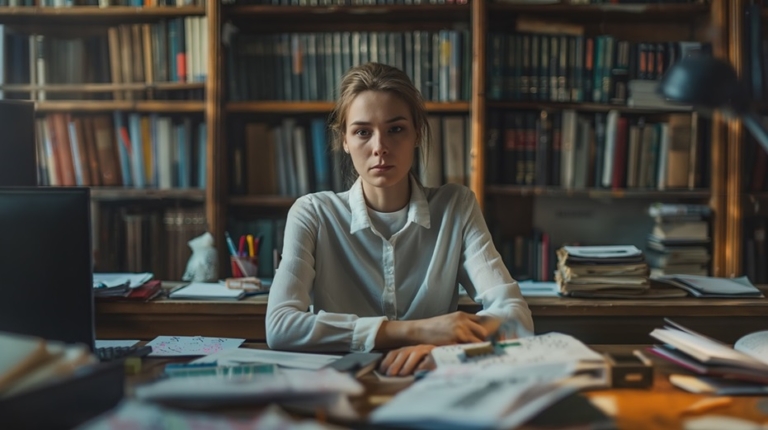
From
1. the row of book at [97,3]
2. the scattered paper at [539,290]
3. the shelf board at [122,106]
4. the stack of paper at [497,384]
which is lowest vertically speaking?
the scattered paper at [539,290]

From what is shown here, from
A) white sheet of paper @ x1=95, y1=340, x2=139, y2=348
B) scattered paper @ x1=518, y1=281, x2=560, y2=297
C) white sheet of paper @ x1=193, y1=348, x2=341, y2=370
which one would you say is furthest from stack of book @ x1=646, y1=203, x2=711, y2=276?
white sheet of paper @ x1=95, y1=340, x2=139, y2=348

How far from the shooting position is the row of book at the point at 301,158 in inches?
102

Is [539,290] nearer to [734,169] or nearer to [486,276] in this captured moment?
[486,276]

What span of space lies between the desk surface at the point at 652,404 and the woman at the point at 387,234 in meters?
0.51

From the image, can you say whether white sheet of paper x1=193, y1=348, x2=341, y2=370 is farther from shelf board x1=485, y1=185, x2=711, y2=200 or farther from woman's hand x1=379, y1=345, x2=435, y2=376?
shelf board x1=485, y1=185, x2=711, y2=200

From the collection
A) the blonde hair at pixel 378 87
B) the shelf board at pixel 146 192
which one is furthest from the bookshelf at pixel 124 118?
the blonde hair at pixel 378 87

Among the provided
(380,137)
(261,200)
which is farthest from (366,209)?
(261,200)

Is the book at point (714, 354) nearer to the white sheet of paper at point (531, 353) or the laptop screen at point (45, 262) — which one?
the white sheet of paper at point (531, 353)

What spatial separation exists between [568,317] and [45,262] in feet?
4.67

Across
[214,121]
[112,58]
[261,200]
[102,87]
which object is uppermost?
[112,58]

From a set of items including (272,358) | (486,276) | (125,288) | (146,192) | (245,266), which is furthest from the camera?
(146,192)

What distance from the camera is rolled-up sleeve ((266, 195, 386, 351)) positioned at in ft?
4.54

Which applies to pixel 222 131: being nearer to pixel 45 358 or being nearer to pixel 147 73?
pixel 147 73

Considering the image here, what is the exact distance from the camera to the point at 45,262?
1205 mm
